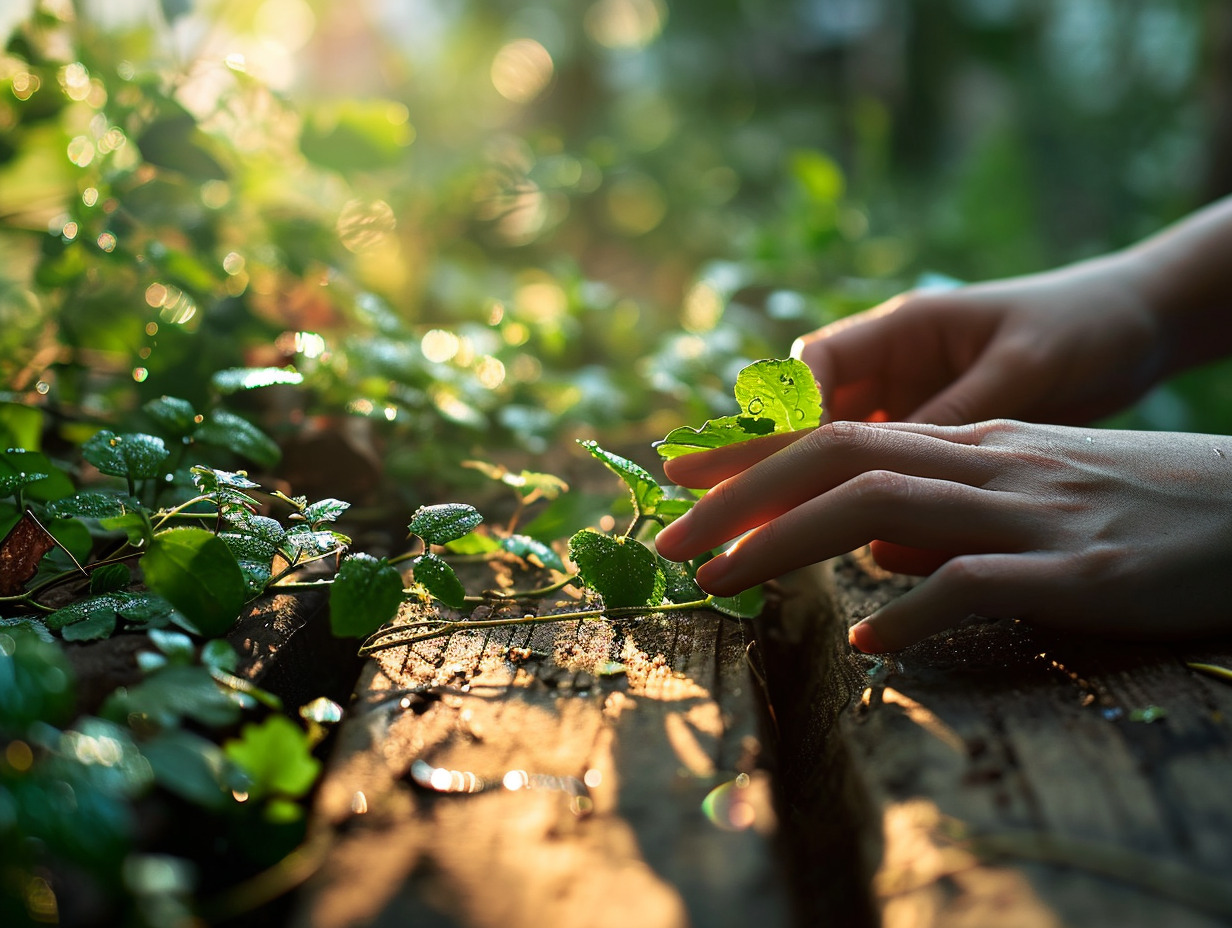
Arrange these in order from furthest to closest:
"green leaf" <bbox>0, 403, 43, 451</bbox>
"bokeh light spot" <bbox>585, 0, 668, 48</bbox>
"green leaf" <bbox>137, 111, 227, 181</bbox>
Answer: "bokeh light spot" <bbox>585, 0, 668, 48</bbox>
"green leaf" <bbox>137, 111, 227, 181</bbox>
"green leaf" <bbox>0, 403, 43, 451</bbox>

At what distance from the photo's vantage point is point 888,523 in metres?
0.78

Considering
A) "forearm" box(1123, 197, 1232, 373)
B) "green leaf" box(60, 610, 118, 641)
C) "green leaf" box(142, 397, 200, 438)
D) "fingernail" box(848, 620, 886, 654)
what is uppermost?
"forearm" box(1123, 197, 1232, 373)

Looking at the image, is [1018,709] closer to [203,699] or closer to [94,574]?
[203,699]

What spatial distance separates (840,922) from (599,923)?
208mm

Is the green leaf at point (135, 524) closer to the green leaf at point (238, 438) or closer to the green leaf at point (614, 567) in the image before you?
the green leaf at point (238, 438)

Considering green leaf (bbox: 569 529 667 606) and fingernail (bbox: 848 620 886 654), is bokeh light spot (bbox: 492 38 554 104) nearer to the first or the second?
green leaf (bbox: 569 529 667 606)

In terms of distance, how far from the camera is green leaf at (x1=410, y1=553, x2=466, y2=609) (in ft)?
2.61

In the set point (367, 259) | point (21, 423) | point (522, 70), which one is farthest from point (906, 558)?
point (522, 70)

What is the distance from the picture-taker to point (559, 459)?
135cm

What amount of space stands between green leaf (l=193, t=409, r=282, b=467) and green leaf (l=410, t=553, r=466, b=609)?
287 millimetres

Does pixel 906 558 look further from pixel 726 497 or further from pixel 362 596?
pixel 362 596

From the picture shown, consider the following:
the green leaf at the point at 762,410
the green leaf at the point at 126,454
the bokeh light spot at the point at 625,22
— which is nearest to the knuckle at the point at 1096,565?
the green leaf at the point at 762,410

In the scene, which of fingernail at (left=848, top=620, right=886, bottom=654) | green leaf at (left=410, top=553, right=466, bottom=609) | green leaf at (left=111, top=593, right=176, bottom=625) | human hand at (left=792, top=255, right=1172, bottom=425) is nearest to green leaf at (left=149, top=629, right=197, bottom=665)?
green leaf at (left=111, top=593, right=176, bottom=625)

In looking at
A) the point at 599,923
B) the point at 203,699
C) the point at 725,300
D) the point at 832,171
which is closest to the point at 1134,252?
the point at 725,300
